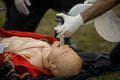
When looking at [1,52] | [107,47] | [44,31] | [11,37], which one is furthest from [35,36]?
[44,31]

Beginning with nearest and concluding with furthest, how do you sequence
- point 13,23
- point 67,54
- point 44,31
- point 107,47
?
point 67,54 < point 13,23 < point 107,47 < point 44,31

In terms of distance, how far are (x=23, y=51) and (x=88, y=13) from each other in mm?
580

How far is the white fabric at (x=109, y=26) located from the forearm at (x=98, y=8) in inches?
8.9

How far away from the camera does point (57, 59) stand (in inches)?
130

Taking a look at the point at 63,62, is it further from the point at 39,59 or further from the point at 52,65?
the point at 39,59

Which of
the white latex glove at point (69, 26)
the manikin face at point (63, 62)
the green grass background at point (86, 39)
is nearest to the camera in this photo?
the manikin face at point (63, 62)

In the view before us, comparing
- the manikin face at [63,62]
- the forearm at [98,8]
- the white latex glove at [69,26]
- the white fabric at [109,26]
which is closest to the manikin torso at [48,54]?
the manikin face at [63,62]

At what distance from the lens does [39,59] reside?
3439 millimetres

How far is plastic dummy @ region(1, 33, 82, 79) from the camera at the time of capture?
10.8 feet

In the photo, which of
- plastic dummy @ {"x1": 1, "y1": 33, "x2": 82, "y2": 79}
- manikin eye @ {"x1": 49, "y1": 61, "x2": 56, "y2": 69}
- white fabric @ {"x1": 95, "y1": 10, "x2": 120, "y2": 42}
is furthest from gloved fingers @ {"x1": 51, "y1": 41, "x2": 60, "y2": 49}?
white fabric @ {"x1": 95, "y1": 10, "x2": 120, "y2": 42}

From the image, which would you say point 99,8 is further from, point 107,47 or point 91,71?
point 107,47

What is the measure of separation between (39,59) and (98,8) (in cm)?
59

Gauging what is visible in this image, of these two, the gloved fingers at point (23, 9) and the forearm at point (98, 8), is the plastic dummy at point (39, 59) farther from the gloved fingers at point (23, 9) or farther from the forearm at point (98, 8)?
the gloved fingers at point (23, 9)

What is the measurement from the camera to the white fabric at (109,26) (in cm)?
370
